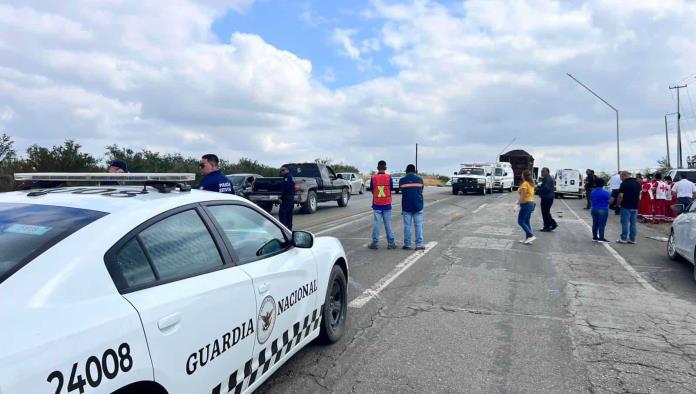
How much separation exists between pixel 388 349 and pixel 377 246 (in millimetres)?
5958

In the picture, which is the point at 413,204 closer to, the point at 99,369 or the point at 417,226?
the point at 417,226

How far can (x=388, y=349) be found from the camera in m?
4.71

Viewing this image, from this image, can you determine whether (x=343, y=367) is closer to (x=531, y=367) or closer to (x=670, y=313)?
(x=531, y=367)

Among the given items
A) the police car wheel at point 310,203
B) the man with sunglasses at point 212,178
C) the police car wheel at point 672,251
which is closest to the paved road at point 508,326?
the police car wheel at point 672,251

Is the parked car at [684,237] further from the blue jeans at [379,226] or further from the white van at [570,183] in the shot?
the white van at [570,183]

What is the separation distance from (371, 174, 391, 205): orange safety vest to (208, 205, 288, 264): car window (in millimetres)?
6713

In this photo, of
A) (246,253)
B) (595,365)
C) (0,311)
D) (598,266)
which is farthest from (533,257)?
(0,311)

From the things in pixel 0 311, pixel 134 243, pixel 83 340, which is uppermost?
pixel 134 243

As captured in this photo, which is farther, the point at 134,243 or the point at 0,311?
the point at 134,243

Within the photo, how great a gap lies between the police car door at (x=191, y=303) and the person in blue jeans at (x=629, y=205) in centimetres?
1141

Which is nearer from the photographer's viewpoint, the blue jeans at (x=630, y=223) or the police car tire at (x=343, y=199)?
the blue jeans at (x=630, y=223)

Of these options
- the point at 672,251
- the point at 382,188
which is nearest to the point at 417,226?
the point at 382,188

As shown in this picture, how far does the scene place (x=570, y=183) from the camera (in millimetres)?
31969

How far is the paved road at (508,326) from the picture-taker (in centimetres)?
409
